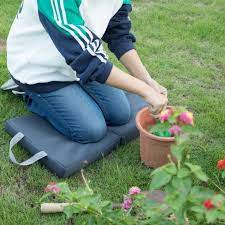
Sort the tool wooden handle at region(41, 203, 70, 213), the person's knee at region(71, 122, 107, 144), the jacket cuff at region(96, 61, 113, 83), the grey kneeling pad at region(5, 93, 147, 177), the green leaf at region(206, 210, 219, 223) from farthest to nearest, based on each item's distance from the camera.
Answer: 1. the person's knee at region(71, 122, 107, 144)
2. the grey kneeling pad at region(5, 93, 147, 177)
3. the jacket cuff at region(96, 61, 113, 83)
4. the tool wooden handle at region(41, 203, 70, 213)
5. the green leaf at region(206, 210, 219, 223)

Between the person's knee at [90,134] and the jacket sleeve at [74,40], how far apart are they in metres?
0.36

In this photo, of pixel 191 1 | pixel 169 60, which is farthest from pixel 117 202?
pixel 191 1

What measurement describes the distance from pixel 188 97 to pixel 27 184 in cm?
130

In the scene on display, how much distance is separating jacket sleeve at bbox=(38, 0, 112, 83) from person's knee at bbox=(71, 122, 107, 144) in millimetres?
361

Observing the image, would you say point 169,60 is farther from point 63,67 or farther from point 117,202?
point 117,202

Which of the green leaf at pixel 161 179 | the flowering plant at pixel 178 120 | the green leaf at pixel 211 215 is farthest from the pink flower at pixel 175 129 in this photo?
the green leaf at pixel 211 215

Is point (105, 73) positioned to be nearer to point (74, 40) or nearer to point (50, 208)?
point (74, 40)

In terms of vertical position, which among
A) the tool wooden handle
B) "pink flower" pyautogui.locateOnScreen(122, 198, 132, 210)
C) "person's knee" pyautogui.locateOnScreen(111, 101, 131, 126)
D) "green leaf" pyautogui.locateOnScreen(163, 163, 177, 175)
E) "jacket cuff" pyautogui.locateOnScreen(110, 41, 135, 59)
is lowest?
"person's knee" pyautogui.locateOnScreen(111, 101, 131, 126)

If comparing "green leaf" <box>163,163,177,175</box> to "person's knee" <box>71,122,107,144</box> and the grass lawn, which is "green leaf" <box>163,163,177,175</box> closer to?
the grass lawn

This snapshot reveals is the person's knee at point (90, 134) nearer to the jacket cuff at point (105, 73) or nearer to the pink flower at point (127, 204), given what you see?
the jacket cuff at point (105, 73)

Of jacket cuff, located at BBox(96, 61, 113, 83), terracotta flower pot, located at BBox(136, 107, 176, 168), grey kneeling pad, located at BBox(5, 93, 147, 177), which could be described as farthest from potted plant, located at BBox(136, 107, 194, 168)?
jacket cuff, located at BBox(96, 61, 113, 83)

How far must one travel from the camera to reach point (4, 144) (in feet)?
8.71

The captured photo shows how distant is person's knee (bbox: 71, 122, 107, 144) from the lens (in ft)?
8.39

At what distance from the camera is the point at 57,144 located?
8.34 ft
